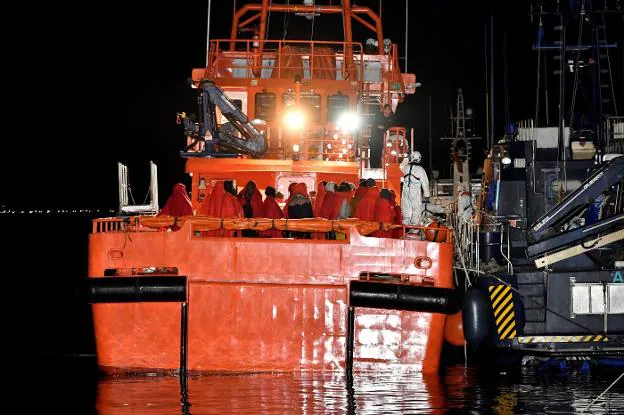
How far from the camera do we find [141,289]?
13.2m

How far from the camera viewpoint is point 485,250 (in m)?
15.5

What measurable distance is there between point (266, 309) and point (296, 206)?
6.92ft

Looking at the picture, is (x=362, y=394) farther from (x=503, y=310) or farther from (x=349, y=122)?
(x=349, y=122)

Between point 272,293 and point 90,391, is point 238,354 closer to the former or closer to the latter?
point 272,293

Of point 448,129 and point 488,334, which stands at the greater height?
point 448,129

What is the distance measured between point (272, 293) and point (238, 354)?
0.87 meters

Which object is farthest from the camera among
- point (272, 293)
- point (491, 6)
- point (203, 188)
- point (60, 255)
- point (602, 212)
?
point (60, 255)

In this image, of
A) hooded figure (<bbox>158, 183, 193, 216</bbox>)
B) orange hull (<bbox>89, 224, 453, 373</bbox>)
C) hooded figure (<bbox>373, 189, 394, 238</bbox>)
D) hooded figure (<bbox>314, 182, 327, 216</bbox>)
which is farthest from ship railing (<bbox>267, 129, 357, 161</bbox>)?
orange hull (<bbox>89, 224, 453, 373</bbox>)

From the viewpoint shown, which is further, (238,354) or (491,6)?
(491,6)

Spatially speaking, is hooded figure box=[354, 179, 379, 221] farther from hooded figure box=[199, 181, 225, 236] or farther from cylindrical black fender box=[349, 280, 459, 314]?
hooded figure box=[199, 181, 225, 236]

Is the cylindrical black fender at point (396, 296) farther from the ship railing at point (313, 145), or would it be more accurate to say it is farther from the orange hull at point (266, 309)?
the ship railing at point (313, 145)

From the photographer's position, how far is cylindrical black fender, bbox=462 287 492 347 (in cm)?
1329

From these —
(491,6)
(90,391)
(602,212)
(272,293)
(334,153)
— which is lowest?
(90,391)

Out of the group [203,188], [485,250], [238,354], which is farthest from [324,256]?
[203,188]
